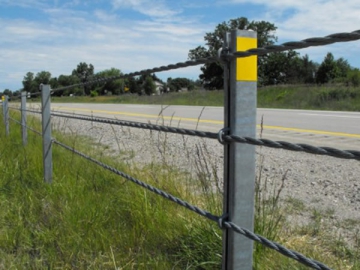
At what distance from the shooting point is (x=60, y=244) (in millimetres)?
A: 2855

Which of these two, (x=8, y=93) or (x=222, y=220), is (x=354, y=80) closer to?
(x=8, y=93)

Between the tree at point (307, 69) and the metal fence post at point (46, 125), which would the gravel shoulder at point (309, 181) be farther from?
the tree at point (307, 69)

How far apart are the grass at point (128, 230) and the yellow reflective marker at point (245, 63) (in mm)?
1100

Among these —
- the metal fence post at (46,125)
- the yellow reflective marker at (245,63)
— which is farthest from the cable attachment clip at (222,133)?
the metal fence post at (46,125)

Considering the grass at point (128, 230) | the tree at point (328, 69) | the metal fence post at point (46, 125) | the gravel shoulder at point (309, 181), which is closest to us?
the grass at point (128, 230)

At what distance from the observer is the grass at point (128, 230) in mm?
2549

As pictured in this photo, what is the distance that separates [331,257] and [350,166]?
3152 millimetres

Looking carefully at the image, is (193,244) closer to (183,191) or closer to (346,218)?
(183,191)

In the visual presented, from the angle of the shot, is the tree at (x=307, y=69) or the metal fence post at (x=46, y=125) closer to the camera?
the metal fence post at (x=46, y=125)

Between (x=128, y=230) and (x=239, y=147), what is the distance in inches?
62.5

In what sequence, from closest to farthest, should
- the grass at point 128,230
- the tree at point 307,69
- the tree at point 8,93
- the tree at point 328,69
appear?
the grass at point 128,230
the tree at point 8,93
the tree at point 328,69
the tree at point 307,69

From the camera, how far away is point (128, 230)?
2973 millimetres

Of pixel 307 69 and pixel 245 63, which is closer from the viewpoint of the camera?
pixel 245 63

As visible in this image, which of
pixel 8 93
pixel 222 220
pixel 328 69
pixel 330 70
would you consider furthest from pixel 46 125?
pixel 328 69
